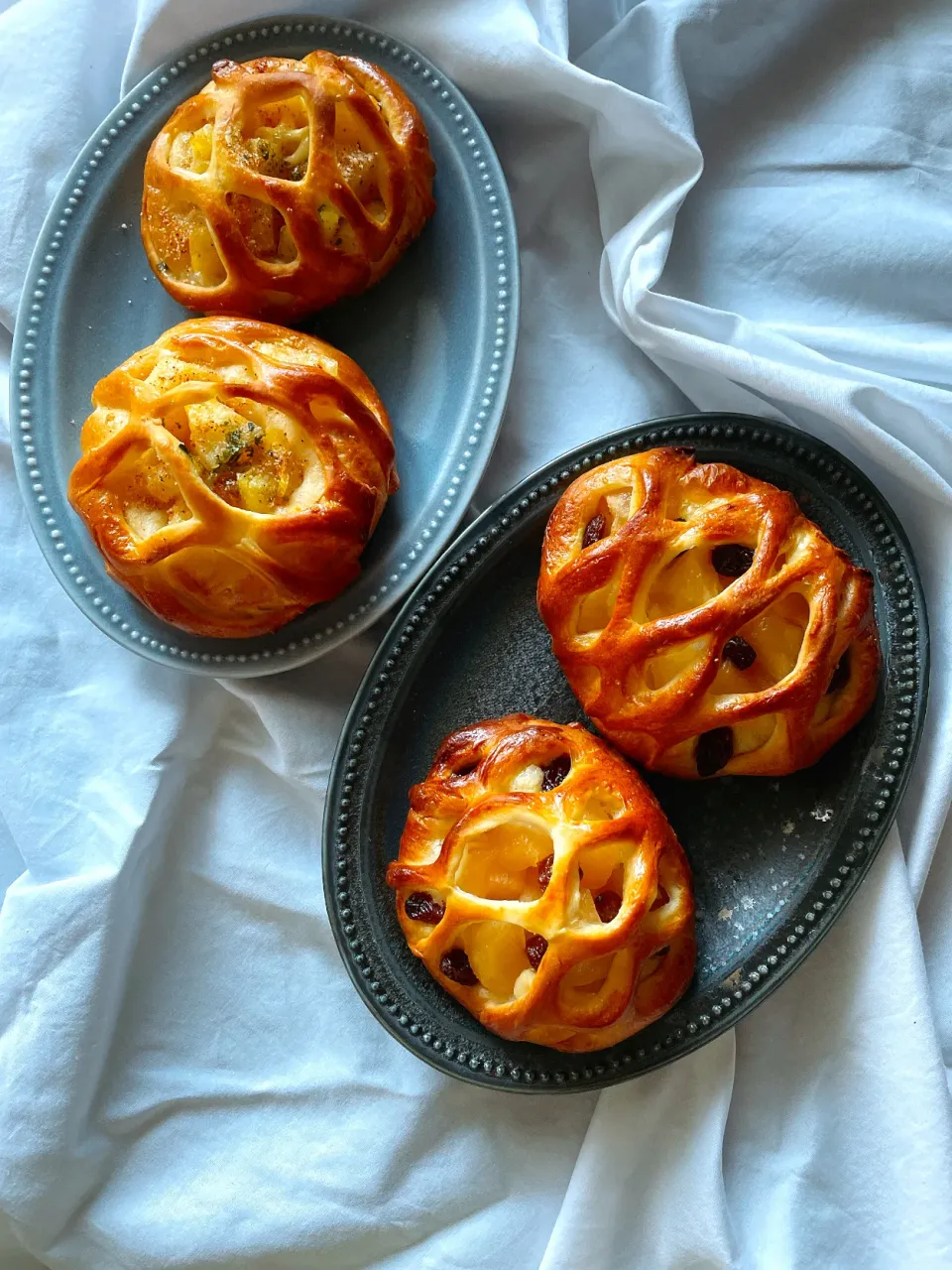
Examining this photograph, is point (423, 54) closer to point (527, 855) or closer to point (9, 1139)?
point (527, 855)

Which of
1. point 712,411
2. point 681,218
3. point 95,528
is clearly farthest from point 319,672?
point 681,218

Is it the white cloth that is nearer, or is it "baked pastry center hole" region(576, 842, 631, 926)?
"baked pastry center hole" region(576, 842, 631, 926)

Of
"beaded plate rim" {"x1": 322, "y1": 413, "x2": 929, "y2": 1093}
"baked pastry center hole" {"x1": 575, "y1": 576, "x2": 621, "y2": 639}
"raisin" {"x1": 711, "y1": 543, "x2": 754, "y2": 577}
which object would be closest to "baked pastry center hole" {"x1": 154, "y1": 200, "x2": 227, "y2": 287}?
"beaded plate rim" {"x1": 322, "y1": 413, "x2": 929, "y2": 1093}

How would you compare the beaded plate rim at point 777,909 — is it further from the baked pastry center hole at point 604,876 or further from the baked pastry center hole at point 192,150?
the baked pastry center hole at point 192,150

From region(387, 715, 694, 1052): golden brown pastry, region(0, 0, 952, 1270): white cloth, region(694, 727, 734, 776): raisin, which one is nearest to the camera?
region(387, 715, 694, 1052): golden brown pastry

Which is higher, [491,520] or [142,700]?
[491,520]

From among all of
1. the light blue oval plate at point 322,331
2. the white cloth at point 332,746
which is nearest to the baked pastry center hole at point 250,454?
the light blue oval plate at point 322,331

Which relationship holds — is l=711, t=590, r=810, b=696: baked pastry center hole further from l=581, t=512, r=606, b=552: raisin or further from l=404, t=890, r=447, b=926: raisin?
l=404, t=890, r=447, b=926: raisin
